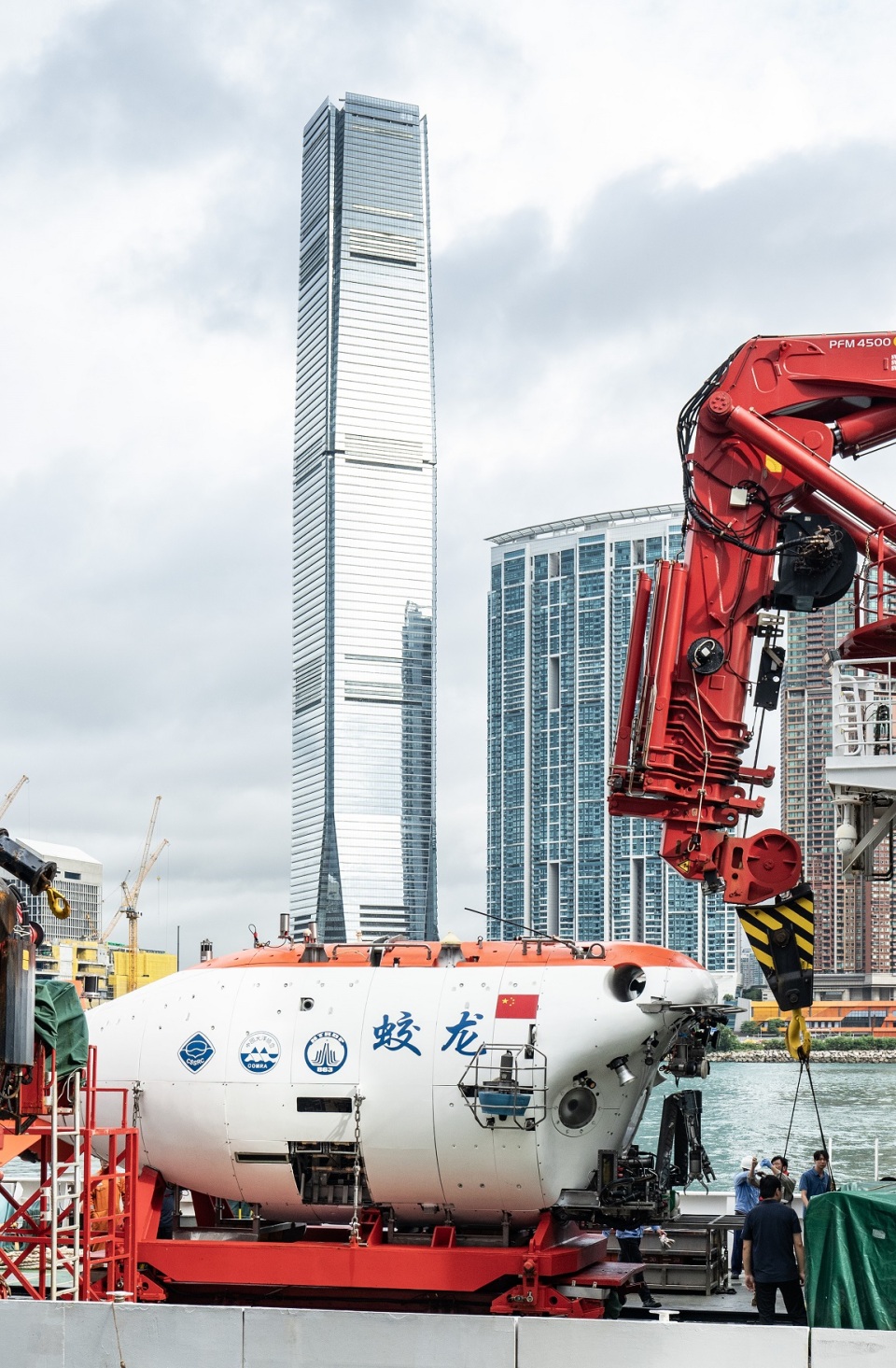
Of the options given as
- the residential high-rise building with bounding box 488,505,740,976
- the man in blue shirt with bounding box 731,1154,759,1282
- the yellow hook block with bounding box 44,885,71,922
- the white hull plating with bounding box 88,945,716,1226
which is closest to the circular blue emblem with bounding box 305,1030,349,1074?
the white hull plating with bounding box 88,945,716,1226

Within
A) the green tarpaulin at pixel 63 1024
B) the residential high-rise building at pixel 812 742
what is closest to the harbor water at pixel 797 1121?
the residential high-rise building at pixel 812 742

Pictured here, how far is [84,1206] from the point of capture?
1519cm

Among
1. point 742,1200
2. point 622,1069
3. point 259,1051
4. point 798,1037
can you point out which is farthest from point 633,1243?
point 259,1051

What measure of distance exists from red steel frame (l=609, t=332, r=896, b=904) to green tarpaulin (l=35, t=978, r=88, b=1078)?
557 centimetres

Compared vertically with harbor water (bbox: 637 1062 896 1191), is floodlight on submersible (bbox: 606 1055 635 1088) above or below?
above

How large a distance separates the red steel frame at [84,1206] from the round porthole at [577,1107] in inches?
171

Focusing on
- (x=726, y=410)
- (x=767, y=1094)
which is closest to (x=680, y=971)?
(x=726, y=410)

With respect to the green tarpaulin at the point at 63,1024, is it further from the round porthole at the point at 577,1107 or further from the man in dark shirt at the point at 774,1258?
the man in dark shirt at the point at 774,1258

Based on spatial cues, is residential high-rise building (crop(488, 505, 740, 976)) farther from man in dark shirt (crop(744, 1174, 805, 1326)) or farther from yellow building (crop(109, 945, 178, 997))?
man in dark shirt (crop(744, 1174, 805, 1326))

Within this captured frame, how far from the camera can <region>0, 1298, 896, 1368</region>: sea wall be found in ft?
35.1

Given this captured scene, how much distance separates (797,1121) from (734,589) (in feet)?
190

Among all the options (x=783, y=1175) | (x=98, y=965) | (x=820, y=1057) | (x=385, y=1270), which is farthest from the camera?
(x=98, y=965)

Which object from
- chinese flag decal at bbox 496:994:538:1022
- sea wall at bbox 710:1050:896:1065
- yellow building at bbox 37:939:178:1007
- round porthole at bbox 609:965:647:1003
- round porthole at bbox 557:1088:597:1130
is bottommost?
sea wall at bbox 710:1050:896:1065

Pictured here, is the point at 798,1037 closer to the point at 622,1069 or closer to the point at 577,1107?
the point at 622,1069
